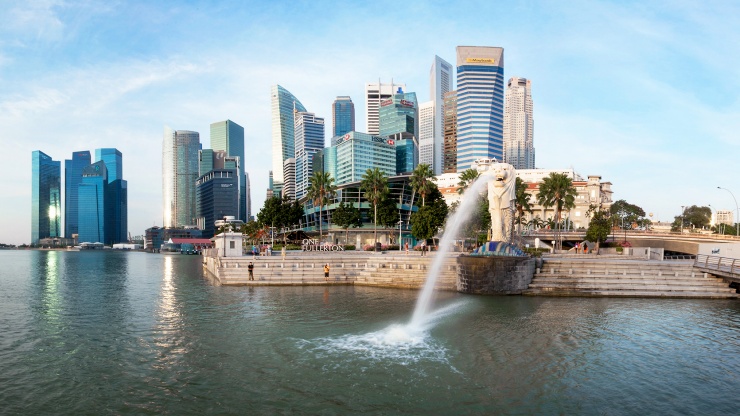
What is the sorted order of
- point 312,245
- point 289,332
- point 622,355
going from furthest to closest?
point 312,245 → point 289,332 → point 622,355

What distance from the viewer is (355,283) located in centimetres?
4481

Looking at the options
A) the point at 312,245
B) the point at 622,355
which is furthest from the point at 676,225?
the point at 622,355

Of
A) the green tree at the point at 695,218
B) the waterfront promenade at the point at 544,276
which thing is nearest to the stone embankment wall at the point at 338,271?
the waterfront promenade at the point at 544,276

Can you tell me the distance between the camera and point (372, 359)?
744 inches

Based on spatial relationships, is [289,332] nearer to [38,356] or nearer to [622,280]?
[38,356]

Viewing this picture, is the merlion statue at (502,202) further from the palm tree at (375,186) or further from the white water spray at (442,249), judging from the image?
the palm tree at (375,186)

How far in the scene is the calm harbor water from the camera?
47.8 ft

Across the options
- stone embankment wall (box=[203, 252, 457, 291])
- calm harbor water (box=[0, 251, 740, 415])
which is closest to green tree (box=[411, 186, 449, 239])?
stone embankment wall (box=[203, 252, 457, 291])

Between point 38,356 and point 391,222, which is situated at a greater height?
point 391,222

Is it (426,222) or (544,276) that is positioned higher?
(426,222)

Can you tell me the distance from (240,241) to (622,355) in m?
46.0

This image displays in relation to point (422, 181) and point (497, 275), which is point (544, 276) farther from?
point (422, 181)

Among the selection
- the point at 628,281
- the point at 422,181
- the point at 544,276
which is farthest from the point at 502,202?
the point at 422,181

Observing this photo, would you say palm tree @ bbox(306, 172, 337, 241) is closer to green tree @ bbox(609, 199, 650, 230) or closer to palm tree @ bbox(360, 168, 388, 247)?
palm tree @ bbox(360, 168, 388, 247)
